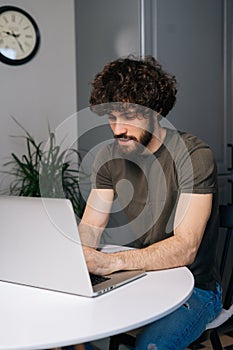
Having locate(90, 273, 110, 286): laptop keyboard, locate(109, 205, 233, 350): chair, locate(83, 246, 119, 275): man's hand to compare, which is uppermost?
locate(83, 246, 119, 275): man's hand

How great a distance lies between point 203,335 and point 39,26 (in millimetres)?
2144

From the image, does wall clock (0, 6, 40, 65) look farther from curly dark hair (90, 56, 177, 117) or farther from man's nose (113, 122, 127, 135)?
man's nose (113, 122, 127, 135)

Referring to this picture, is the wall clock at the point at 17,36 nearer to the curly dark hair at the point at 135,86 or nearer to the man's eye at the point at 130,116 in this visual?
the curly dark hair at the point at 135,86

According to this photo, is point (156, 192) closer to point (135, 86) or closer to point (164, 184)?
point (164, 184)

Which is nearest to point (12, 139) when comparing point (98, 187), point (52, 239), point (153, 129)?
point (98, 187)

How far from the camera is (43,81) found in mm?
3240

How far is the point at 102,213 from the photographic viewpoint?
1.99 meters

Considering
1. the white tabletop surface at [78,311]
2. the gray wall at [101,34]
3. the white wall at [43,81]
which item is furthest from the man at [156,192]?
the white wall at [43,81]

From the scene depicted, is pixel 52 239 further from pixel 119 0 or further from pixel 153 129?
pixel 119 0

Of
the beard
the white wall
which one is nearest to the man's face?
the beard

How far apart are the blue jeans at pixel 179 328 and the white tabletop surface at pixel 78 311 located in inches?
6.4

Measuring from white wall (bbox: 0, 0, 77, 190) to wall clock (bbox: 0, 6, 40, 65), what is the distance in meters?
0.04

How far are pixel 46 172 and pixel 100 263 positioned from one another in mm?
1469

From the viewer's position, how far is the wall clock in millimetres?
3064
